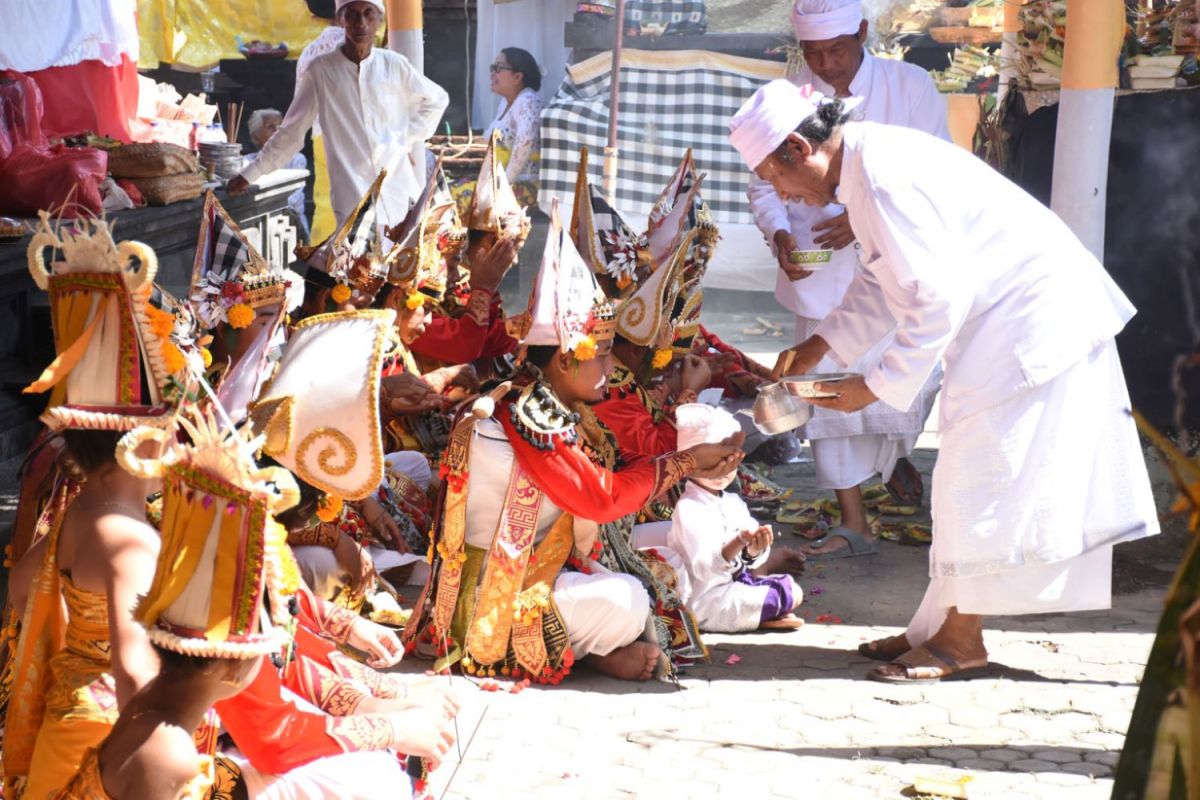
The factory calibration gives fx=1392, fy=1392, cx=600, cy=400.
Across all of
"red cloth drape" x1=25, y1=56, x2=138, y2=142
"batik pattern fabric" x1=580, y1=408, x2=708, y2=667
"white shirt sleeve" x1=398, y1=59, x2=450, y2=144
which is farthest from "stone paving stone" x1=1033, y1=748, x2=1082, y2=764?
"red cloth drape" x1=25, y1=56, x2=138, y2=142

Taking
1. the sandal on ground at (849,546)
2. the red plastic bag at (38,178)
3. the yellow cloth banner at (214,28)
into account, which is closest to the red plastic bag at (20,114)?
the red plastic bag at (38,178)

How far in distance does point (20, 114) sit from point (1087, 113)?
17.4 ft

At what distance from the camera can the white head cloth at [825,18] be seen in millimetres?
6219

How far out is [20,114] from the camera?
7.32m

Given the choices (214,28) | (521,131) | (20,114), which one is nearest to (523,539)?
(20,114)

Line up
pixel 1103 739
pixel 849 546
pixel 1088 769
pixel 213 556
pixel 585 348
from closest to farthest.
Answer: pixel 213 556 < pixel 1088 769 < pixel 1103 739 < pixel 585 348 < pixel 849 546

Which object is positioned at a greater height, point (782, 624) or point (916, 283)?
point (916, 283)

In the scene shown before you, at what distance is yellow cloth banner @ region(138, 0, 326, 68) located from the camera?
14.0 meters

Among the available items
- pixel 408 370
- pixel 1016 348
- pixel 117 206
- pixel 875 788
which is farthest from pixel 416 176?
pixel 875 788

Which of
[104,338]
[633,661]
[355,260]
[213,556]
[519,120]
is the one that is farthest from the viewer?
[519,120]

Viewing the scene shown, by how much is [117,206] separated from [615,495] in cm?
418

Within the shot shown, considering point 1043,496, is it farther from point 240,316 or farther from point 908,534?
point 240,316

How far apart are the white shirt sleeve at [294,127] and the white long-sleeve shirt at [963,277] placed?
468 centimetres

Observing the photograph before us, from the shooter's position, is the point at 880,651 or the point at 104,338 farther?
the point at 880,651
